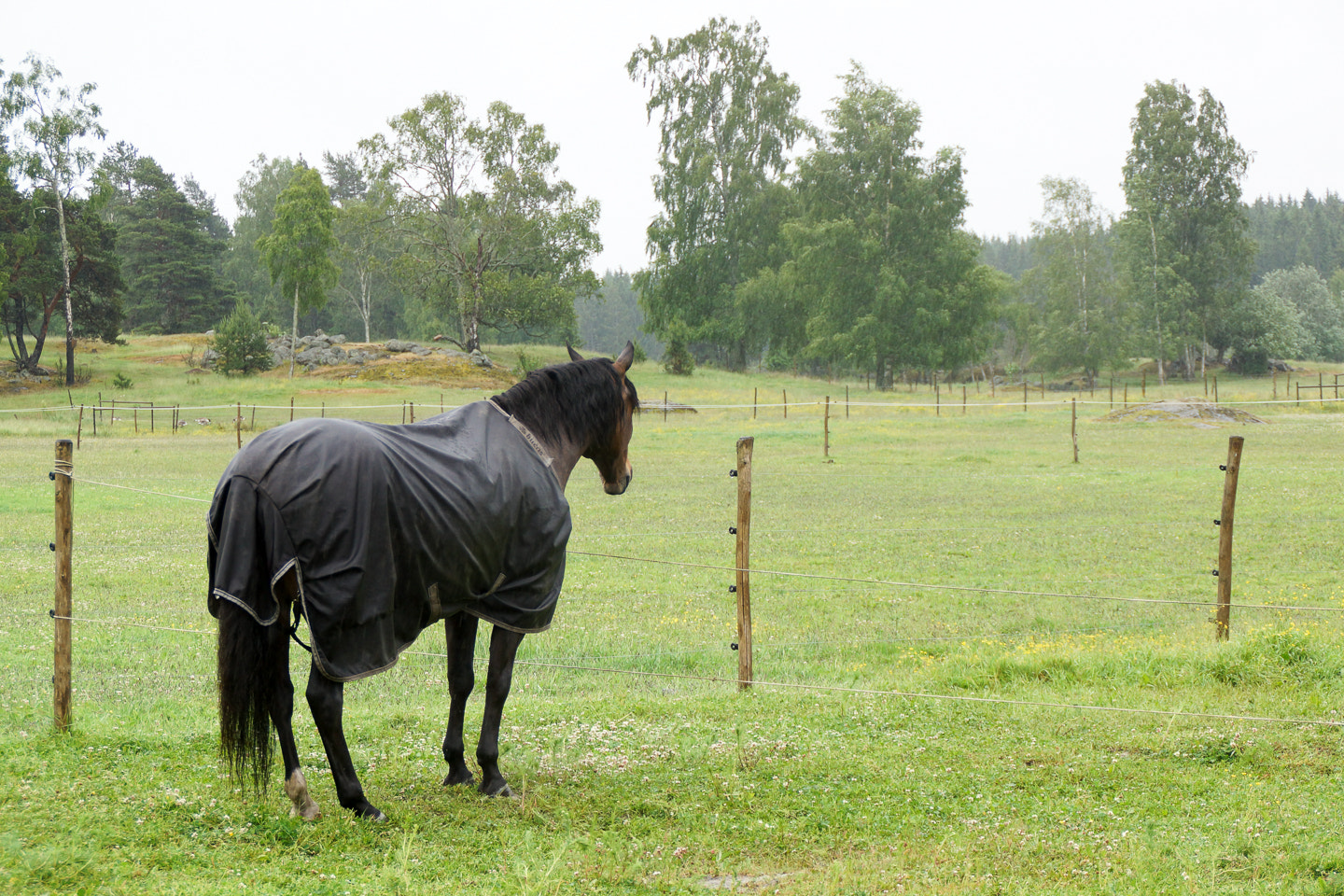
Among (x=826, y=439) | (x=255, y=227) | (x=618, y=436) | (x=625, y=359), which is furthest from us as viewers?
(x=255, y=227)

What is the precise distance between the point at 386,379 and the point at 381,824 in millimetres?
46948

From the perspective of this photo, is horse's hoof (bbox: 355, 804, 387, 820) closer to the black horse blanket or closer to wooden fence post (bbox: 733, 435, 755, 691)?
the black horse blanket

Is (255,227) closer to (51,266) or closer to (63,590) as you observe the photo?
(51,266)

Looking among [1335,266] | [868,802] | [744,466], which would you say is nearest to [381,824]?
[868,802]

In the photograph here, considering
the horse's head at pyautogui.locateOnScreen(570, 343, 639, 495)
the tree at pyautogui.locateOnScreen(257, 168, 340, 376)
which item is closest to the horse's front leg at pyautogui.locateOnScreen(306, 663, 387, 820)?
the horse's head at pyautogui.locateOnScreen(570, 343, 639, 495)

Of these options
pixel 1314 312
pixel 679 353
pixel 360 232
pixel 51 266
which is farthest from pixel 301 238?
pixel 1314 312

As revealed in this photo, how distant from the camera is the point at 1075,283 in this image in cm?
6881

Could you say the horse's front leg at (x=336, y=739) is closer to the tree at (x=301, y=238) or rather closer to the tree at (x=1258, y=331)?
the tree at (x=301, y=238)

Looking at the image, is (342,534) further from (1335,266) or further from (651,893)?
(1335,266)

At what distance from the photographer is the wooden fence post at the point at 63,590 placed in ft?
16.8

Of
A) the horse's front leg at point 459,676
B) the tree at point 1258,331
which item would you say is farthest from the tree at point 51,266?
the tree at point 1258,331

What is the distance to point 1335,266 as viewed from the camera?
11162 centimetres

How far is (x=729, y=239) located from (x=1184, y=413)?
30607 millimetres

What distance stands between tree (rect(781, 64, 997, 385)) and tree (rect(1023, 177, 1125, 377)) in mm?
17591
